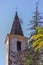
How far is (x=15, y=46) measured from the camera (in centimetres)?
5188

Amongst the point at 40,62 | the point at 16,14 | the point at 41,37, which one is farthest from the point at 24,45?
the point at 41,37

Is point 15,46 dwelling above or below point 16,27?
below

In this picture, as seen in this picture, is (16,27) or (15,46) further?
(16,27)

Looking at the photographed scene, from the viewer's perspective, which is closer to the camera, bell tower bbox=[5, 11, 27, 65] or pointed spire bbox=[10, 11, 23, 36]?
bell tower bbox=[5, 11, 27, 65]

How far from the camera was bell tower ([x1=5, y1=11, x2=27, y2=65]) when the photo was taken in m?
50.8

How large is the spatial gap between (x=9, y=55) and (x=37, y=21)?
23.0 feet

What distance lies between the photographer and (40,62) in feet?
143

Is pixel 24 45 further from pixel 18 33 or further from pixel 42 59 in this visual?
pixel 42 59

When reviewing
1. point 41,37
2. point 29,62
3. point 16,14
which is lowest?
point 29,62

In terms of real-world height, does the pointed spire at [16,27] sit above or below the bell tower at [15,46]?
above

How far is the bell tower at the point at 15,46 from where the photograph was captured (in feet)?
167

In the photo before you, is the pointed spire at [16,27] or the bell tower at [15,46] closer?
the bell tower at [15,46]

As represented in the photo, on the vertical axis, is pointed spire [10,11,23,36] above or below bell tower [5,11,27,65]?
above

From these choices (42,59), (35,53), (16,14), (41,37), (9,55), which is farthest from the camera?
(16,14)
